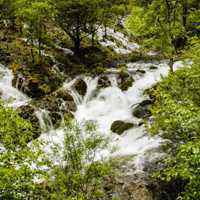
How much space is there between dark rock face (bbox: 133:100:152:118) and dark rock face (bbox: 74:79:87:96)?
4870mm

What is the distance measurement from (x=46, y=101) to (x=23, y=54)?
7.23 meters

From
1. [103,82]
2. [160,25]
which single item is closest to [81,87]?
[103,82]

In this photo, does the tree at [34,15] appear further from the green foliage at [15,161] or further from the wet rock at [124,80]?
the green foliage at [15,161]

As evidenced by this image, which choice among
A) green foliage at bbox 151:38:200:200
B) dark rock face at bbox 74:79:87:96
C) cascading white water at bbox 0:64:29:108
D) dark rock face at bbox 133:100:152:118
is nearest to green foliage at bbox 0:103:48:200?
green foliage at bbox 151:38:200:200

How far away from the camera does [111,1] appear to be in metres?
43.5

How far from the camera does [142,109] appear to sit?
31.6m

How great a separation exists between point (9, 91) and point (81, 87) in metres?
5.42

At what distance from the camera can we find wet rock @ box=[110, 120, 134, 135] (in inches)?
1177

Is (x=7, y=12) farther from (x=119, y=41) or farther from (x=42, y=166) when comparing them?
(x=42, y=166)

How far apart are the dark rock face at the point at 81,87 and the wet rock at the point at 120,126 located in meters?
5.28

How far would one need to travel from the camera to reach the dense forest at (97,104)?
56.2 ft

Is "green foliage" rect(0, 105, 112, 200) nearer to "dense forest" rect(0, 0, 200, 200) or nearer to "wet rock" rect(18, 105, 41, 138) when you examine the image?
"dense forest" rect(0, 0, 200, 200)

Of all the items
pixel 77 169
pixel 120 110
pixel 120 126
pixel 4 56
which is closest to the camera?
pixel 77 169

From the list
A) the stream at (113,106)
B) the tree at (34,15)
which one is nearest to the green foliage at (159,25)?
the stream at (113,106)
